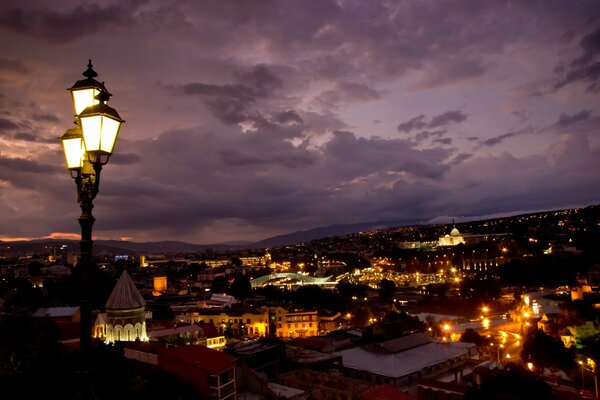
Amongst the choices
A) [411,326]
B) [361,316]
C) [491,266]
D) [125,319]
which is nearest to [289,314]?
[361,316]

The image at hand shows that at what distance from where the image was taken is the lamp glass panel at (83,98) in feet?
15.0

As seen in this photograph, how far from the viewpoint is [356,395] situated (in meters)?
20.2

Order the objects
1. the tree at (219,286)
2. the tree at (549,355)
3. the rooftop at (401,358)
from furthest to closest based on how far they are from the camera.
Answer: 1. the tree at (219,286)
2. the tree at (549,355)
3. the rooftop at (401,358)

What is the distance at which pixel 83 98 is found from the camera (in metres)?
4.64

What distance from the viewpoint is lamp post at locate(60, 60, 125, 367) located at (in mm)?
4148

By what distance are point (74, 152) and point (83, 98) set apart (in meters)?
0.52

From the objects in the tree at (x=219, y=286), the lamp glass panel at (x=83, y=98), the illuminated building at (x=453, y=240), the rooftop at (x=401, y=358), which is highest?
the illuminated building at (x=453, y=240)

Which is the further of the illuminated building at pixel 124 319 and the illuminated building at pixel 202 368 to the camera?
the illuminated building at pixel 124 319

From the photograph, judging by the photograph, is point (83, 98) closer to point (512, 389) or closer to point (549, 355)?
point (512, 389)

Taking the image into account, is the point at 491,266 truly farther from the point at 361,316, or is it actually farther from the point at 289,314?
the point at 289,314

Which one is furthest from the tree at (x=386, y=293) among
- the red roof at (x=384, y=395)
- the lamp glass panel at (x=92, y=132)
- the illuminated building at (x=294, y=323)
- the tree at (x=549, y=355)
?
the lamp glass panel at (x=92, y=132)

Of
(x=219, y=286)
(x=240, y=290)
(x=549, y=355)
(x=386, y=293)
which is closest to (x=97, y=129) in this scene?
(x=549, y=355)

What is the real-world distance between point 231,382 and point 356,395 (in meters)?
5.95

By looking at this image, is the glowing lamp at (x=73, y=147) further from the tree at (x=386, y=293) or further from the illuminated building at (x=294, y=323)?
the tree at (x=386, y=293)
